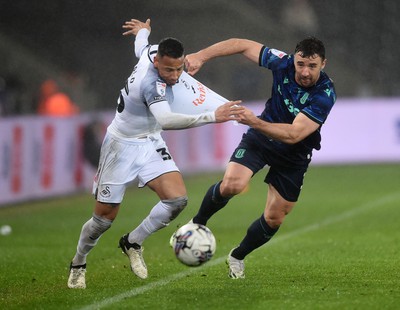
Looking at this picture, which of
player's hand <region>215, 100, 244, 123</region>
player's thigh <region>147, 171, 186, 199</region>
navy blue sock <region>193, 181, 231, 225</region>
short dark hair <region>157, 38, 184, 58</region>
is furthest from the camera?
navy blue sock <region>193, 181, 231, 225</region>

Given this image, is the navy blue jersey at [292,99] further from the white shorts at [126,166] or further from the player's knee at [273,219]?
the white shorts at [126,166]

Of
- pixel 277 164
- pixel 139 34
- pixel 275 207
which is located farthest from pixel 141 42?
pixel 275 207

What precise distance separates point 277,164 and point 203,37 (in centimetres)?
2111

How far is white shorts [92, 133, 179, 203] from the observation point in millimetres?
8805

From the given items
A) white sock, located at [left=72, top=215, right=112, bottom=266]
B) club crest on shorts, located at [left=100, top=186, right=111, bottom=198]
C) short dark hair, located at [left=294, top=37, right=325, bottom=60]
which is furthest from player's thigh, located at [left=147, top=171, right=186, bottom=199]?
short dark hair, located at [left=294, top=37, right=325, bottom=60]

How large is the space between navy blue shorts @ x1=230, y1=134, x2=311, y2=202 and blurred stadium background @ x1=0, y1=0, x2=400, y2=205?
1584 cm

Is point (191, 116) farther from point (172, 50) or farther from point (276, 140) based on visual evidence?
point (276, 140)

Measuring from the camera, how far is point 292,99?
902 cm

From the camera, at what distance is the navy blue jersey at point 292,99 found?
28.7ft

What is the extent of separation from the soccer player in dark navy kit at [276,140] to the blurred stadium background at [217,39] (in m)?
15.8

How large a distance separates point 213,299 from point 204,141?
16872 mm

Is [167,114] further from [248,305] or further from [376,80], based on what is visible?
[376,80]

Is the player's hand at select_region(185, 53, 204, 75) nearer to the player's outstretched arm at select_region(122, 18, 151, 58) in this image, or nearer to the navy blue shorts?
the player's outstretched arm at select_region(122, 18, 151, 58)

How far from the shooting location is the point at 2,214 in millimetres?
16641
